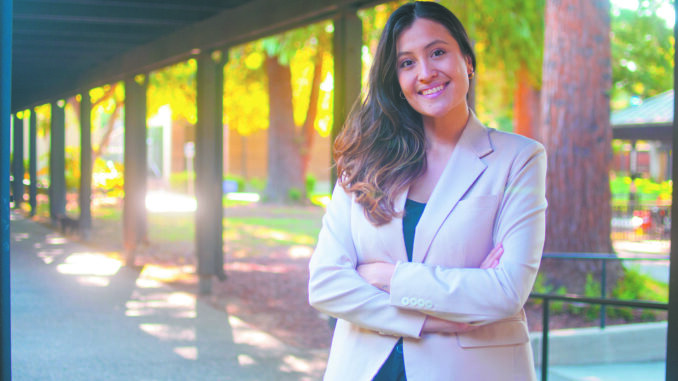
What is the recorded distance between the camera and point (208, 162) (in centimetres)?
899

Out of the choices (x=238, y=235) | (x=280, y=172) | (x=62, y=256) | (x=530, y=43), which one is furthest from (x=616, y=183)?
(x=62, y=256)

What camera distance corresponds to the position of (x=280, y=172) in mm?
25156

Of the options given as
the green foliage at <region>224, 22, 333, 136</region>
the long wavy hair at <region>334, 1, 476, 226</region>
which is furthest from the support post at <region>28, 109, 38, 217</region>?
the long wavy hair at <region>334, 1, 476, 226</region>

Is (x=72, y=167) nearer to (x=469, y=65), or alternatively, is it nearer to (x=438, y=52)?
(x=469, y=65)

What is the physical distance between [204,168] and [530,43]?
29.6 feet

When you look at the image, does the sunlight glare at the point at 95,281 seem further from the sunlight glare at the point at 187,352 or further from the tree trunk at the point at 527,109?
the tree trunk at the point at 527,109

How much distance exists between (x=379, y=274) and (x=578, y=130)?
24.9 ft

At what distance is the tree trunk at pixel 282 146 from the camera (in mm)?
23719

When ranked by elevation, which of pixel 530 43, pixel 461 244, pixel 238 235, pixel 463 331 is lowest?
pixel 238 235

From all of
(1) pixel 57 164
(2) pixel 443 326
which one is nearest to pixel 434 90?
(2) pixel 443 326

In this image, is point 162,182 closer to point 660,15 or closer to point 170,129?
point 170,129

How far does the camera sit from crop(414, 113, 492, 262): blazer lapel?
1913 mm

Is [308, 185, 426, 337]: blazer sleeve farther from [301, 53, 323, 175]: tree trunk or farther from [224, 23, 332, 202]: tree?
[301, 53, 323, 175]: tree trunk

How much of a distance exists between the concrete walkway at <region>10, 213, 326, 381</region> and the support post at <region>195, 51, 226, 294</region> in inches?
23.2
